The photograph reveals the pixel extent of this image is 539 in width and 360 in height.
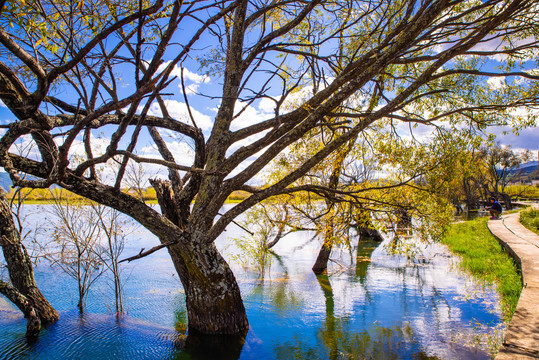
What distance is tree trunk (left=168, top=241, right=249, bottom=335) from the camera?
589 cm

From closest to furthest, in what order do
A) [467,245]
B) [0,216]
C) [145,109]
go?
1. [145,109]
2. [0,216]
3. [467,245]

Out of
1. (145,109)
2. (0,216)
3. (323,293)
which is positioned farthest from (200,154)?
(323,293)

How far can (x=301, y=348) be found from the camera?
637 cm

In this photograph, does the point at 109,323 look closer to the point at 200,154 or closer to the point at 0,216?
the point at 0,216

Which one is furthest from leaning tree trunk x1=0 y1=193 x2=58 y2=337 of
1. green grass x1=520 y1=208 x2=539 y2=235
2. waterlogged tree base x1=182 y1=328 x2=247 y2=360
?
green grass x1=520 y1=208 x2=539 y2=235

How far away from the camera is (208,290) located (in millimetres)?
5949

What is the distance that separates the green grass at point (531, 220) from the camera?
570 inches

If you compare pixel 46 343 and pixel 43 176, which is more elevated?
pixel 43 176

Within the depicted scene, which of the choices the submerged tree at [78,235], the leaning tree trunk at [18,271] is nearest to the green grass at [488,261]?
the leaning tree trunk at [18,271]

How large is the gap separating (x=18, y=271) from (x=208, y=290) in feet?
12.8

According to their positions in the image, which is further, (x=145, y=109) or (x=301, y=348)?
(x=301, y=348)

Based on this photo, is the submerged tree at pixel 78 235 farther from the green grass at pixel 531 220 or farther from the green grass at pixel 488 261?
the green grass at pixel 531 220

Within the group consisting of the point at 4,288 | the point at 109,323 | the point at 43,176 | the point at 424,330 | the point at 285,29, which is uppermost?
the point at 285,29

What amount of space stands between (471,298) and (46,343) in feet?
33.0
